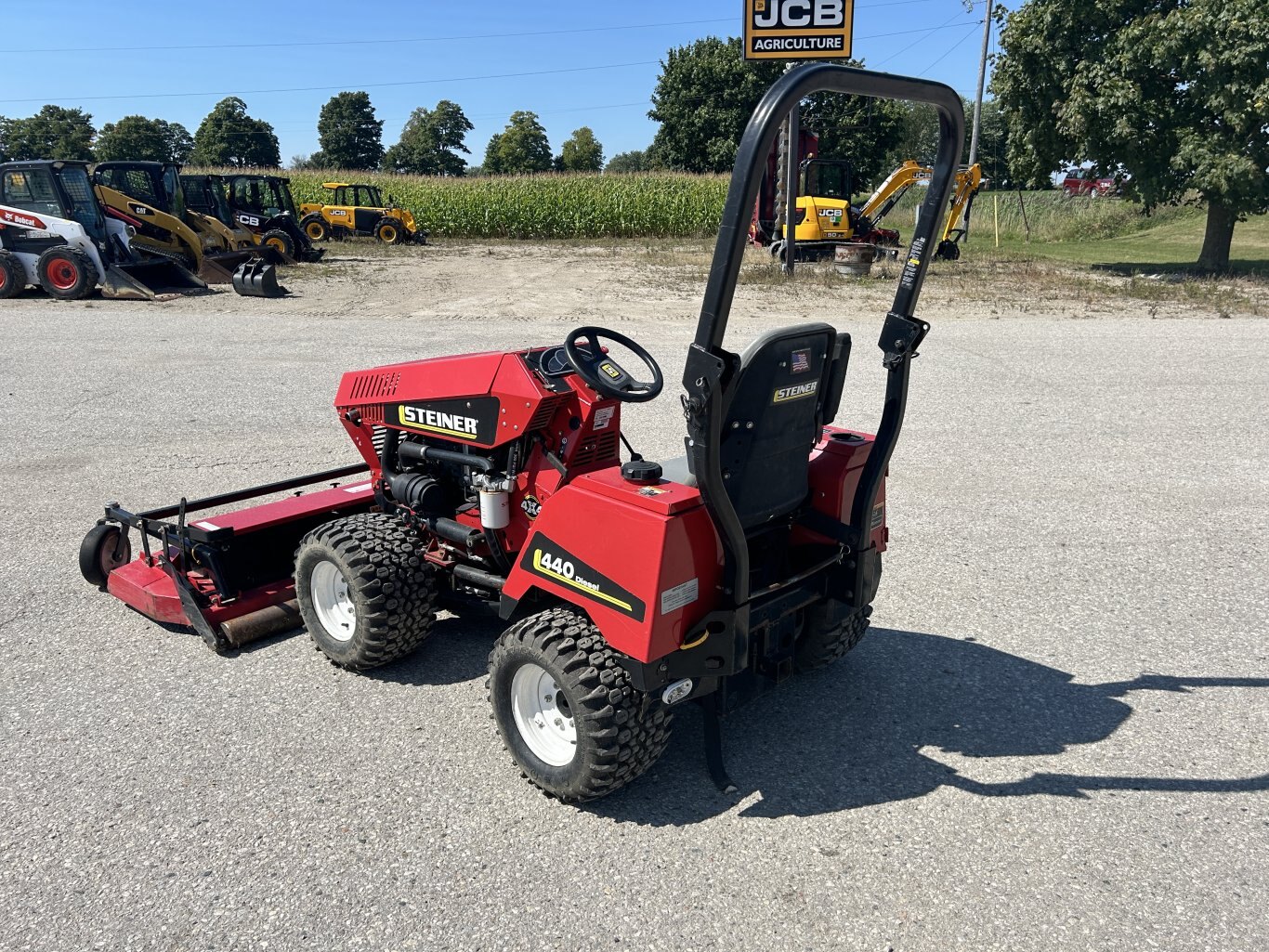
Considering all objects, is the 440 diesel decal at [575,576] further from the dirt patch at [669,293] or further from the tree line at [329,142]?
the tree line at [329,142]

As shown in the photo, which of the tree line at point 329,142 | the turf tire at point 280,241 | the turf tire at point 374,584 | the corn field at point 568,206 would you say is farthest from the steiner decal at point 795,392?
the tree line at point 329,142

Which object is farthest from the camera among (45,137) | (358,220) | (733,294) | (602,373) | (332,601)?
(45,137)

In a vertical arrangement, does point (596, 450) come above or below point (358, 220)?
below

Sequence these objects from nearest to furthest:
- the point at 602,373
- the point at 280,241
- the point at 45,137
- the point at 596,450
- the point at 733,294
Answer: the point at 733,294, the point at 602,373, the point at 596,450, the point at 280,241, the point at 45,137

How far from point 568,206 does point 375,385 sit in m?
29.0

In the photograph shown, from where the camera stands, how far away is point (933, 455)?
7.39 m

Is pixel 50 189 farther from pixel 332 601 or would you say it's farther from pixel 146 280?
pixel 332 601

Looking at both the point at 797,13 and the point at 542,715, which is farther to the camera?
the point at 797,13

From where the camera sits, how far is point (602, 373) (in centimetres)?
352

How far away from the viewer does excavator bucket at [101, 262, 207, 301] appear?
16.0 meters

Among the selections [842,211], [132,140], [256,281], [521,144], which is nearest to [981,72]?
[842,211]

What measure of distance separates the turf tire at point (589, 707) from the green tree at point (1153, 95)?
19102 mm

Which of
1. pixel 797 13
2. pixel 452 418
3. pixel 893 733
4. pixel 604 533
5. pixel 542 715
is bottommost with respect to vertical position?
pixel 893 733

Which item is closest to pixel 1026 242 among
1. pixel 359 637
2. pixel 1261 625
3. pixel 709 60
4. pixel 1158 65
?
pixel 1158 65
